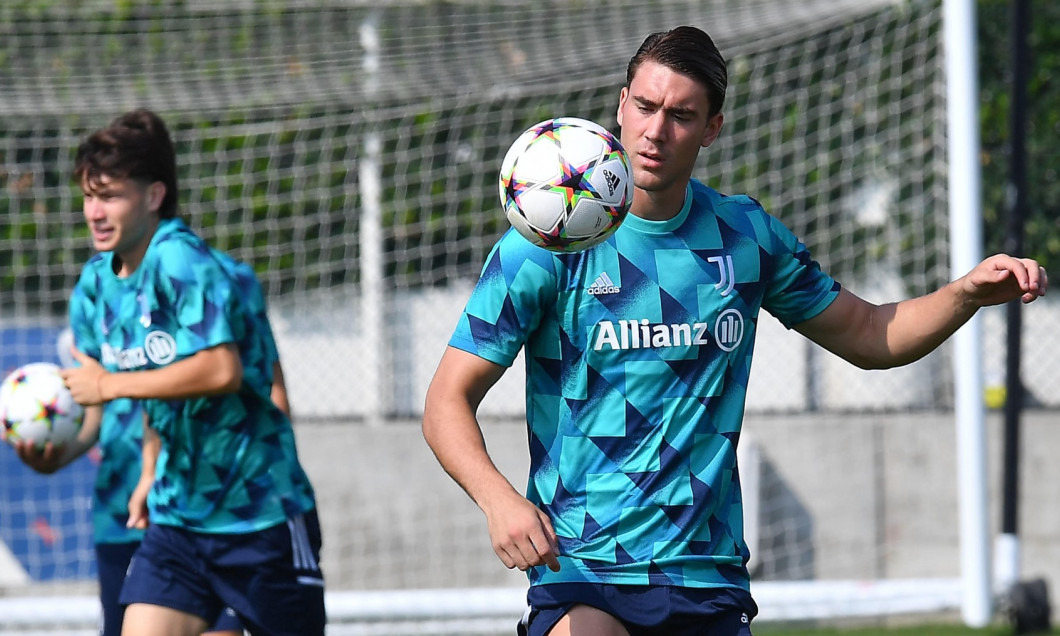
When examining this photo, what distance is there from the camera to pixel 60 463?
4738mm

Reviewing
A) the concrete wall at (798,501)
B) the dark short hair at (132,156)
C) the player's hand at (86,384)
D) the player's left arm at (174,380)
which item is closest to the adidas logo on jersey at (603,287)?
the player's left arm at (174,380)

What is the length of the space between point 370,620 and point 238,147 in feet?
9.57

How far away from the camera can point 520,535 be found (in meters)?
2.50

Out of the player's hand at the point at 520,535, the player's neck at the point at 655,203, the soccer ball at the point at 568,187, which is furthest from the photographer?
the player's neck at the point at 655,203

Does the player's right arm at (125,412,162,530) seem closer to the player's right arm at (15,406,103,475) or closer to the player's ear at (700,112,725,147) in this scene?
the player's right arm at (15,406,103,475)

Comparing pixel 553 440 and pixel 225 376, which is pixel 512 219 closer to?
pixel 553 440

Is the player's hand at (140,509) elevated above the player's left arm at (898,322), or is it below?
below

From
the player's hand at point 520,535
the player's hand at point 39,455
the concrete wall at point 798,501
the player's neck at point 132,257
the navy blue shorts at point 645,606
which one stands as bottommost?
the concrete wall at point 798,501

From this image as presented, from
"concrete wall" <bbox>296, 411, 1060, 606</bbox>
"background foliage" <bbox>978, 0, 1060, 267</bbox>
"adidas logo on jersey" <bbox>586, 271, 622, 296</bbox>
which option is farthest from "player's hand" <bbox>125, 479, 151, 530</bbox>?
"background foliage" <bbox>978, 0, 1060, 267</bbox>

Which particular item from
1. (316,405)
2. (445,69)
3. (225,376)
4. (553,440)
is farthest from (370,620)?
(553,440)

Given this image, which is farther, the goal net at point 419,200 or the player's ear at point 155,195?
the goal net at point 419,200

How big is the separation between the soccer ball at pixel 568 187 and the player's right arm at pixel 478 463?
1.02 ft

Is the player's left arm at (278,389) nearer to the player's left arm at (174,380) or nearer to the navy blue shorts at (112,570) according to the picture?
the player's left arm at (174,380)

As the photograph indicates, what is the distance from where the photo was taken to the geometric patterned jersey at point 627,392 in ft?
9.41
